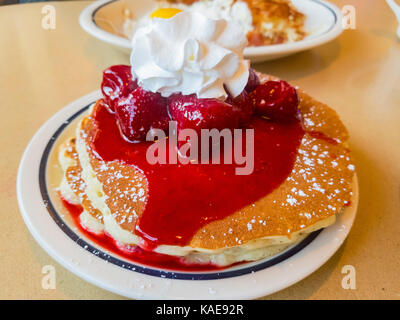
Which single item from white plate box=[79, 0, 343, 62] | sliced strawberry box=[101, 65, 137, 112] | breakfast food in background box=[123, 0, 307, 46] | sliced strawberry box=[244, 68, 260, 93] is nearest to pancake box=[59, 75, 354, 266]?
sliced strawberry box=[101, 65, 137, 112]

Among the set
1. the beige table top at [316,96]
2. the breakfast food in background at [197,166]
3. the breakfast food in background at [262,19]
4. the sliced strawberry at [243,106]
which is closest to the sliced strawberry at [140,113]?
the breakfast food in background at [197,166]

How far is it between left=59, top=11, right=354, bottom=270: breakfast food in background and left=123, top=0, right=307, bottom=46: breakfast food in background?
105 centimetres

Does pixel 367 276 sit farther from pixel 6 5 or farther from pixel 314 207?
pixel 6 5

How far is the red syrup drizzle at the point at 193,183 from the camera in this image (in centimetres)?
85

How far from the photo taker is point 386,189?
121 centimetres

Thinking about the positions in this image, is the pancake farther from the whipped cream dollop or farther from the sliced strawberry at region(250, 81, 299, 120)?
the whipped cream dollop

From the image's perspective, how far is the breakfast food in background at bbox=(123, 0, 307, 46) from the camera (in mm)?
2053

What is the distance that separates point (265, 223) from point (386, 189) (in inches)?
23.0

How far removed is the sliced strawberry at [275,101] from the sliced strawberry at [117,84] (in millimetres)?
374

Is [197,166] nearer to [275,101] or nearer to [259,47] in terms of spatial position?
[275,101]

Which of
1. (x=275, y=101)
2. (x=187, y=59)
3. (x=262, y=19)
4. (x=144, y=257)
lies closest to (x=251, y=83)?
(x=275, y=101)

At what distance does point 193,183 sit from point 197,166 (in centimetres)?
6

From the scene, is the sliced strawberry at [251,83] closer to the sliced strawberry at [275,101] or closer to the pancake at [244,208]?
the sliced strawberry at [275,101]
